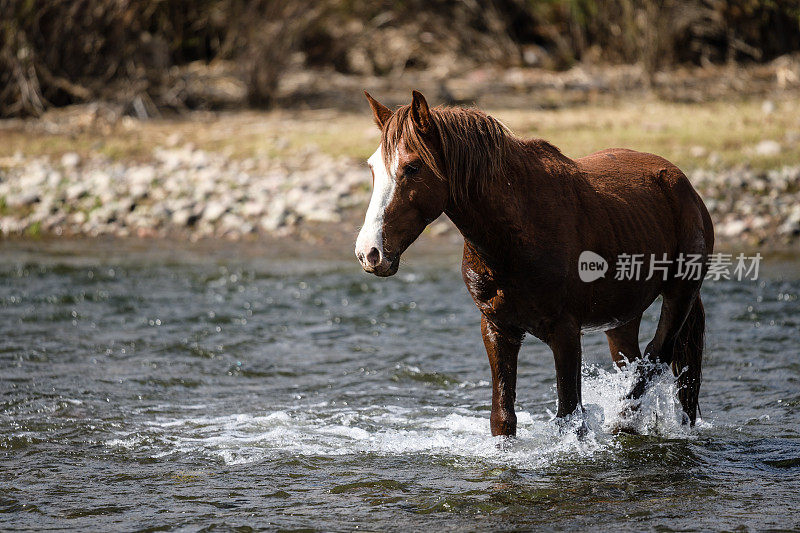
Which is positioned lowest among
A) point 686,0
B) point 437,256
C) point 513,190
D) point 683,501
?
point 683,501

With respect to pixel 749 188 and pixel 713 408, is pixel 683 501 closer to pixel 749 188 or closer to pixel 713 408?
pixel 713 408

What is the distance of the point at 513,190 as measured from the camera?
15.1 ft

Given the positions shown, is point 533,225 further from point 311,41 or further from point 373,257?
point 311,41

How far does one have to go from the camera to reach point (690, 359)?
5805mm

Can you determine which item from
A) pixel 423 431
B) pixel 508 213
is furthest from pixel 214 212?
pixel 508 213

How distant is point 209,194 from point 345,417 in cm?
653

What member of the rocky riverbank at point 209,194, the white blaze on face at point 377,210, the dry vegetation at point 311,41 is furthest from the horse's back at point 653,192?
the dry vegetation at point 311,41

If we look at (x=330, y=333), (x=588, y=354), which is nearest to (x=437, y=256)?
(x=330, y=333)

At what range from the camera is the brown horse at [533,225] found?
4.30 m

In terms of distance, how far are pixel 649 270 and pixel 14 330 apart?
5325mm

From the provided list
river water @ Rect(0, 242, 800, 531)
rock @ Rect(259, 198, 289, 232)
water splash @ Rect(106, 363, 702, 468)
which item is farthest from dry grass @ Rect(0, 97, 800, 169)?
water splash @ Rect(106, 363, 702, 468)

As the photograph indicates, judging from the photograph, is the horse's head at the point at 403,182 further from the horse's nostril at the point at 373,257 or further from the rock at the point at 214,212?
the rock at the point at 214,212

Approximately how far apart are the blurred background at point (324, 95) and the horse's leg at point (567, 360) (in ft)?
19.9

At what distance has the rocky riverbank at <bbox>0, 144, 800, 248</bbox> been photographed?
11.2m
